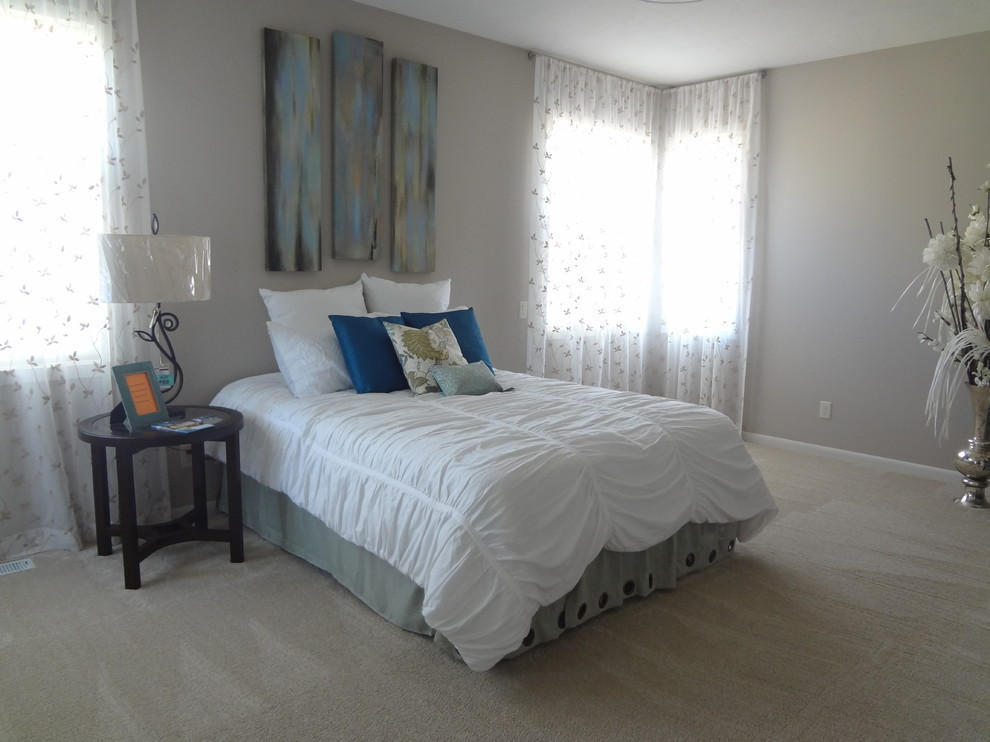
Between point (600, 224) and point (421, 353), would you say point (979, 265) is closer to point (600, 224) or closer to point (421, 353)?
point (600, 224)

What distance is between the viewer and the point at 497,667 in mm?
2246

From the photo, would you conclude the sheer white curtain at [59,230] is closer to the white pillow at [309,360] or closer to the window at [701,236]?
the white pillow at [309,360]

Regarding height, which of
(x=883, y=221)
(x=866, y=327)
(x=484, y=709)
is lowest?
(x=484, y=709)

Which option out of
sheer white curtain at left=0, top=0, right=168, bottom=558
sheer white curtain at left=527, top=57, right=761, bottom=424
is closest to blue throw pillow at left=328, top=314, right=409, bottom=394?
sheer white curtain at left=0, top=0, right=168, bottom=558

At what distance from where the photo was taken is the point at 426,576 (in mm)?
2217

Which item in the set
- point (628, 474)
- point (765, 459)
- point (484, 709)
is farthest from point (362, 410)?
point (765, 459)

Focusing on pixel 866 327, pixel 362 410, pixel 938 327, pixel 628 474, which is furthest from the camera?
pixel 866 327

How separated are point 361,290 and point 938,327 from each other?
3455 millimetres

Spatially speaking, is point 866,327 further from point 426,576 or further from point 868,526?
point 426,576

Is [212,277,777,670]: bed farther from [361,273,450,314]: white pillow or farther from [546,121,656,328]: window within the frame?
[546,121,656,328]: window

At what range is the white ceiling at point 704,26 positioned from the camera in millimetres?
3754

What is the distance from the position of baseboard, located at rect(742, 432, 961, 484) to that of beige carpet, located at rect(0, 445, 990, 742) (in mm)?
1415

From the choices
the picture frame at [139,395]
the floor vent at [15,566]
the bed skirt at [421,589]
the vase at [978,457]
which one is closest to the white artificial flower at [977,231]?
the vase at [978,457]

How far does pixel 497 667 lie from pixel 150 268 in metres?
1.92
